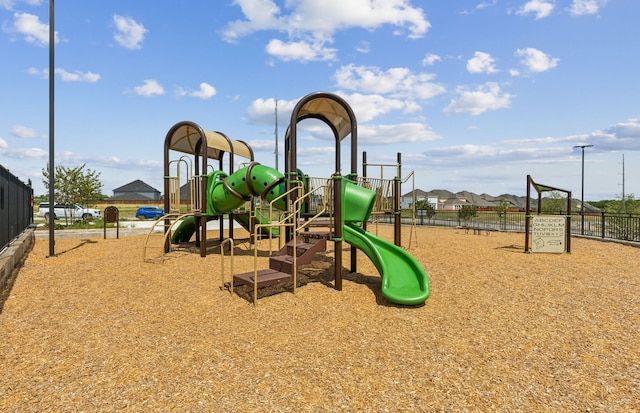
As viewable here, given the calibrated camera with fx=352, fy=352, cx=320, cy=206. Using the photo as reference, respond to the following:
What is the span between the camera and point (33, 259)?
31.5ft

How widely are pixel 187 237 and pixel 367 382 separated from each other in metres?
11.5

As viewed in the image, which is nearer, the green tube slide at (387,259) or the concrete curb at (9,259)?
the green tube slide at (387,259)

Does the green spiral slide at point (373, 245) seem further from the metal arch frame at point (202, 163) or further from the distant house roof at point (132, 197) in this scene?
the distant house roof at point (132, 197)

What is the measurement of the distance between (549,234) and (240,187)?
9.79 metres

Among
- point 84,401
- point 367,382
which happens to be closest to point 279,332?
point 367,382

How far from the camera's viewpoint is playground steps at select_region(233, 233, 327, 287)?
237 inches

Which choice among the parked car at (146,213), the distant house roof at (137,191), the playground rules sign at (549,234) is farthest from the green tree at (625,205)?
the distant house roof at (137,191)

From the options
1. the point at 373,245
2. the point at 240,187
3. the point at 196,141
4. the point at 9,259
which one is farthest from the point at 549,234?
the point at 9,259

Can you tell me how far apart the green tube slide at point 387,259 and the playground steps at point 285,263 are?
0.70 metres

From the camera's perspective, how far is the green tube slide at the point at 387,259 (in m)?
5.64

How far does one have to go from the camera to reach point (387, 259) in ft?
21.3

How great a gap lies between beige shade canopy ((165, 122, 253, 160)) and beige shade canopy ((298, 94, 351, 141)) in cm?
332

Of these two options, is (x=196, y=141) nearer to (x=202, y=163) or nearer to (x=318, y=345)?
(x=202, y=163)

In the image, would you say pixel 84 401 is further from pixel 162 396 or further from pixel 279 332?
pixel 279 332
